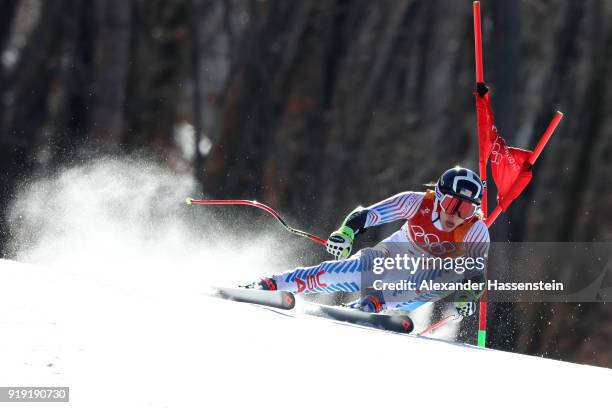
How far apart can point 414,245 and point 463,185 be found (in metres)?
0.77

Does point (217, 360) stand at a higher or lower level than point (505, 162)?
lower

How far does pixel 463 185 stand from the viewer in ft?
30.6

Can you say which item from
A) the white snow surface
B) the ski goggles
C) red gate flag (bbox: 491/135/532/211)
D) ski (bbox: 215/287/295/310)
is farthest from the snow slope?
red gate flag (bbox: 491/135/532/211)

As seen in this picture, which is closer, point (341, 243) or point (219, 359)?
point (219, 359)

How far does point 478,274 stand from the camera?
9406 mm

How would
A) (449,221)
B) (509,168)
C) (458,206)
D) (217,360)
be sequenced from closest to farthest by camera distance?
(217,360)
(458,206)
(449,221)
(509,168)

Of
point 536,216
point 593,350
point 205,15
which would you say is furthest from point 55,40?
point 593,350

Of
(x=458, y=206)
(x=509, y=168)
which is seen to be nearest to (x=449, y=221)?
(x=458, y=206)

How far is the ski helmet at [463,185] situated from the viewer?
30.6 ft

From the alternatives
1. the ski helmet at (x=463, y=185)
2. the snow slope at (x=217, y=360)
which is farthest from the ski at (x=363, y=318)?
the snow slope at (x=217, y=360)

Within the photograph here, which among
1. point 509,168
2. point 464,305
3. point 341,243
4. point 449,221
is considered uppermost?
point 509,168

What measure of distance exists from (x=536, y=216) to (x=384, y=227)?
295cm

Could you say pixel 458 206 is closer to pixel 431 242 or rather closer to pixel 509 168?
pixel 431 242

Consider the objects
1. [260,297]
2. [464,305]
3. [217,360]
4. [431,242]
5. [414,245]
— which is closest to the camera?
[217,360]
